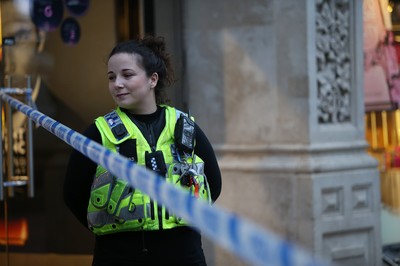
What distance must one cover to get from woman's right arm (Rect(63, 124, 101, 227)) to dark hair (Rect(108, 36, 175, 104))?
0.32 m

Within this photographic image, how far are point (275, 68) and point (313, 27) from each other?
401 mm

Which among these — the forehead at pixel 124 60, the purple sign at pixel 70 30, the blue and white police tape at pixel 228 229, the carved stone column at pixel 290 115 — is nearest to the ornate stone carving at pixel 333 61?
the carved stone column at pixel 290 115

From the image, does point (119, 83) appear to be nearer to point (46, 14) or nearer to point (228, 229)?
point (228, 229)

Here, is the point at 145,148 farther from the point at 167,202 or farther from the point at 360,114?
the point at 360,114

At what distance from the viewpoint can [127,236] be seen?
3.08 m

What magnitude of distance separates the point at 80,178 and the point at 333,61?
3458mm

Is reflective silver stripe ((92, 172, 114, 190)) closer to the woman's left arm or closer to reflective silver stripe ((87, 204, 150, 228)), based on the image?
reflective silver stripe ((87, 204, 150, 228))

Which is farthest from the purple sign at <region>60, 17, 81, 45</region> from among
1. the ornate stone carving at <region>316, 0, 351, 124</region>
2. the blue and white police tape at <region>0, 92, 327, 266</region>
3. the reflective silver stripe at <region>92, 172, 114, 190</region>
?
the blue and white police tape at <region>0, 92, 327, 266</region>

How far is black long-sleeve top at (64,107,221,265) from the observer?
3061 mm

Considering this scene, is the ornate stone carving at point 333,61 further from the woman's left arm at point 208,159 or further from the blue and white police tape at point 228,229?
the blue and white police tape at point 228,229

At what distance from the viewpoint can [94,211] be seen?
3088mm

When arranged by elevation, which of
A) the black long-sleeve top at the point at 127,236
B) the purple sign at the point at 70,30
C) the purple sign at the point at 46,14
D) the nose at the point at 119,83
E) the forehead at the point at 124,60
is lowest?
the black long-sleeve top at the point at 127,236

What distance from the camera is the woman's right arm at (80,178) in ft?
10.3

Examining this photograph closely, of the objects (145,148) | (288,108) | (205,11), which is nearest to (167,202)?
(145,148)
